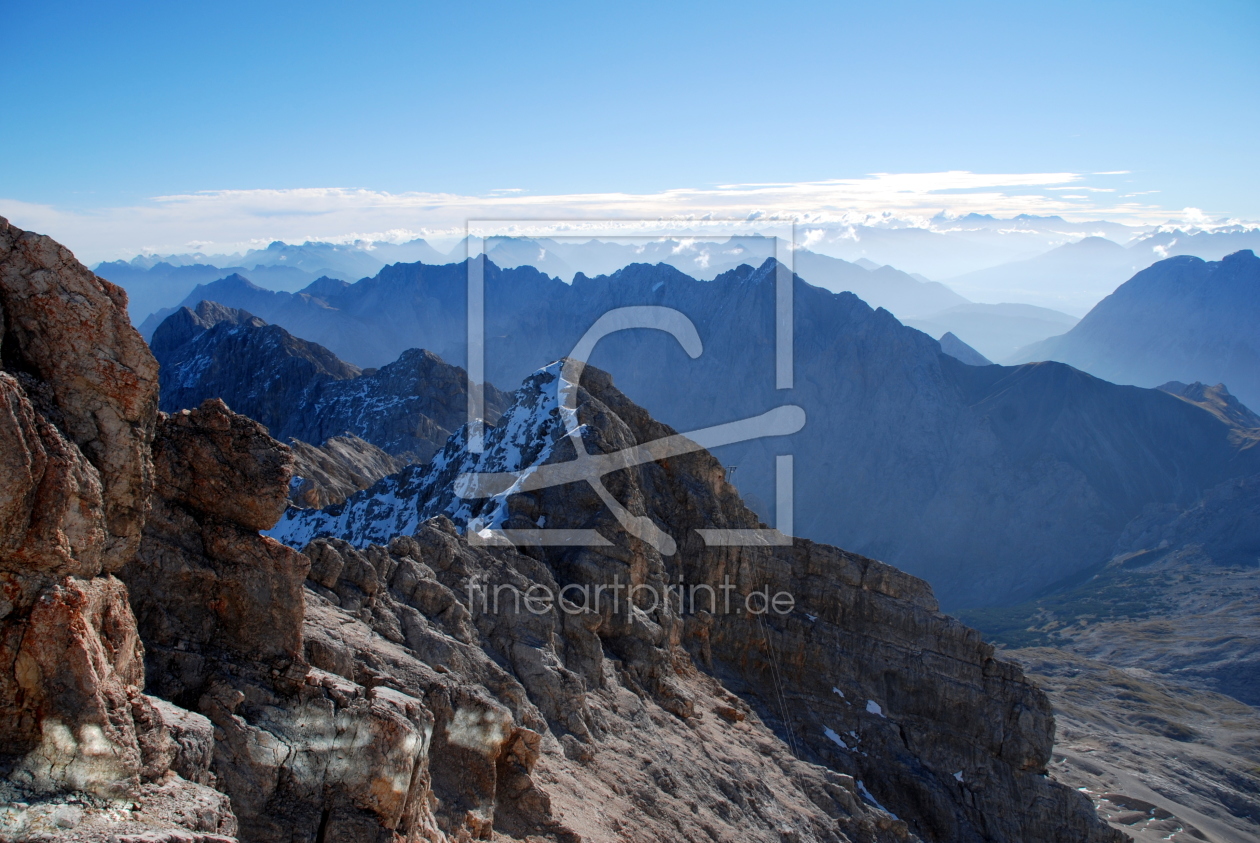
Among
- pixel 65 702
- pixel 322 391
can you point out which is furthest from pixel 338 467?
pixel 65 702

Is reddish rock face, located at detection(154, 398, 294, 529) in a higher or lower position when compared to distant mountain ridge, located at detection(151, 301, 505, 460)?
higher

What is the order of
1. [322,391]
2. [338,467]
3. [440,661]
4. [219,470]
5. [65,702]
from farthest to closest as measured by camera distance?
[322,391]
[338,467]
[440,661]
[219,470]
[65,702]

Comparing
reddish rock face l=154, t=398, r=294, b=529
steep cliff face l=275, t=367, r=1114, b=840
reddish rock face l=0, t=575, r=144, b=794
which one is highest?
reddish rock face l=154, t=398, r=294, b=529

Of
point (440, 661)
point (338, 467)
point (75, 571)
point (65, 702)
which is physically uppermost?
point (75, 571)

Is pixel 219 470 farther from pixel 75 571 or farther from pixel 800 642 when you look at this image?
pixel 800 642

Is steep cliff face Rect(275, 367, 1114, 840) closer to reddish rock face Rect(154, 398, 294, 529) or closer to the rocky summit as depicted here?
the rocky summit

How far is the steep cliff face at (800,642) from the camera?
4875 centimetres

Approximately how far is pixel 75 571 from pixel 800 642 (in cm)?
4680

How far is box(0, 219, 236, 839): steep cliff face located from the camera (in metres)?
14.3

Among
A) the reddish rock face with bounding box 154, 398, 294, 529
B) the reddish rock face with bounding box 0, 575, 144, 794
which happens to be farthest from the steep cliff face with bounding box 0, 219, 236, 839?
the reddish rock face with bounding box 154, 398, 294, 529

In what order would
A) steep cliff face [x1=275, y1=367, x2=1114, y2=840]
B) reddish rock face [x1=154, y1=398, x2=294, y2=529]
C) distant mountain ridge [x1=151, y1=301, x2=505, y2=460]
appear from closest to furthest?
1. reddish rock face [x1=154, y1=398, x2=294, y2=529]
2. steep cliff face [x1=275, y1=367, x2=1114, y2=840]
3. distant mountain ridge [x1=151, y1=301, x2=505, y2=460]

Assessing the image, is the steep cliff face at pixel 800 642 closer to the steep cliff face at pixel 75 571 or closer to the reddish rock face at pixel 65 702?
the steep cliff face at pixel 75 571

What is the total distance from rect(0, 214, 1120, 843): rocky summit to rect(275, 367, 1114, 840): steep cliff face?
181mm

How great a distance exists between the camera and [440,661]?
3139 centimetres
